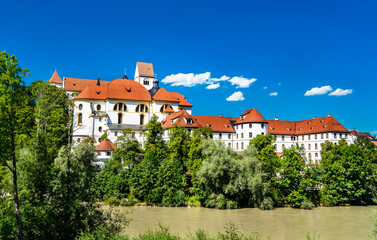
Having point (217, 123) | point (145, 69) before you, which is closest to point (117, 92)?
point (217, 123)

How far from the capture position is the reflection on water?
2267 cm

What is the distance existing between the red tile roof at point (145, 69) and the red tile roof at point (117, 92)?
23383mm

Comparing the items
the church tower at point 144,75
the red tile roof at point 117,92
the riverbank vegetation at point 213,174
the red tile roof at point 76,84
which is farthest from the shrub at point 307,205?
the church tower at point 144,75

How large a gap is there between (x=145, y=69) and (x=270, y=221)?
66336 millimetres

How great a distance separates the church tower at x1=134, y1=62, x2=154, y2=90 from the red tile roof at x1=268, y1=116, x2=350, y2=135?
37.2 m

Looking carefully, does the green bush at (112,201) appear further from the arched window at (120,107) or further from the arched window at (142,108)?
the arched window at (142,108)

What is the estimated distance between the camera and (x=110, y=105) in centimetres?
5766

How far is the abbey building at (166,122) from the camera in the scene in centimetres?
5409

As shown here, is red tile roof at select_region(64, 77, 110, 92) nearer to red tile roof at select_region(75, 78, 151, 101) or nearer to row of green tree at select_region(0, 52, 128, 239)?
red tile roof at select_region(75, 78, 151, 101)

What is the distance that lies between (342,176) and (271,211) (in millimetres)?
9975

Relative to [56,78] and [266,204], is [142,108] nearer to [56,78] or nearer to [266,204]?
[56,78]

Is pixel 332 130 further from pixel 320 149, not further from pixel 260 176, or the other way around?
pixel 260 176

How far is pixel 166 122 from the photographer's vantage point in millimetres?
52531

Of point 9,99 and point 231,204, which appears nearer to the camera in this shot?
point 9,99
